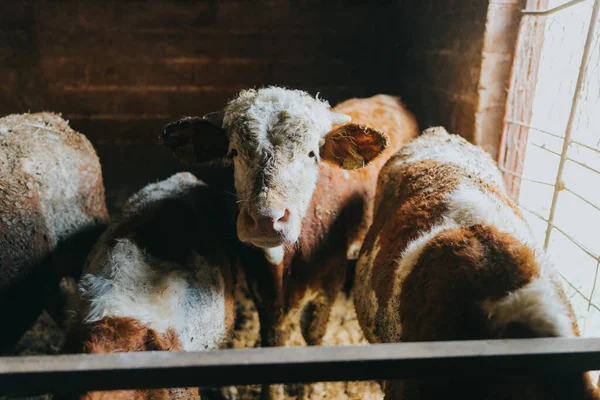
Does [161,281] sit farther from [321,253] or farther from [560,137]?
[560,137]

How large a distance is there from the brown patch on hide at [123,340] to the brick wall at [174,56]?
397 cm

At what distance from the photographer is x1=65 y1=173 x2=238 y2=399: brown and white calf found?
5.84 ft

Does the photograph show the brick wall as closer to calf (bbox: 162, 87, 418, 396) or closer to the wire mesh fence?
the wire mesh fence

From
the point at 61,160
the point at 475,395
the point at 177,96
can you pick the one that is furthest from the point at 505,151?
the point at 177,96

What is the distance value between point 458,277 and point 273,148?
1.18 meters

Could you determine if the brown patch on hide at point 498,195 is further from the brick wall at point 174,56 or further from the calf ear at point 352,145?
the brick wall at point 174,56

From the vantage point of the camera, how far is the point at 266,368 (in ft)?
3.82

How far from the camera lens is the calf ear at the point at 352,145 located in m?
2.79

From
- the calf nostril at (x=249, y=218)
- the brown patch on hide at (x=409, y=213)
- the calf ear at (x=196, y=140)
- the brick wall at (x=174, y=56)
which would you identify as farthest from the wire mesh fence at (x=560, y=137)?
the calf ear at (x=196, y=140)

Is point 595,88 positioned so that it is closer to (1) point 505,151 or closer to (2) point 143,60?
(1) point 505,151

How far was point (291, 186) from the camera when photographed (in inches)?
95.3

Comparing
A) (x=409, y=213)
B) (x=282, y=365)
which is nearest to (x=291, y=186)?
(x=409, y=213)

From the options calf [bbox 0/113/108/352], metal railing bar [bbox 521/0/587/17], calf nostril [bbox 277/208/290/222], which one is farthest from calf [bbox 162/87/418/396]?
metal railing bar [bbox 521/0/587/17]

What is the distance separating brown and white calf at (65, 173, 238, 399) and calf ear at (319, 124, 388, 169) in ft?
2.66
